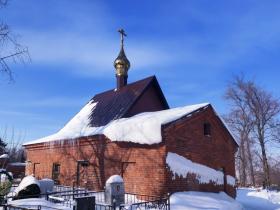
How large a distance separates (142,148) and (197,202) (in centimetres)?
318

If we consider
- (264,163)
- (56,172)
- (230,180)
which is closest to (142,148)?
(230,180)

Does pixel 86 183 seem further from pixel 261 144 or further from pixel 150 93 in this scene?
pixel 261 144

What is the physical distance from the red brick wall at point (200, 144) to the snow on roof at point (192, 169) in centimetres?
19

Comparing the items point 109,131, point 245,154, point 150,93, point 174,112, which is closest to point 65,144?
point 109,131

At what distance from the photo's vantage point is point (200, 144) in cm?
1592

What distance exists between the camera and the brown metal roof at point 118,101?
62.0ft

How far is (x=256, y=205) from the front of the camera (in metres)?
18.0

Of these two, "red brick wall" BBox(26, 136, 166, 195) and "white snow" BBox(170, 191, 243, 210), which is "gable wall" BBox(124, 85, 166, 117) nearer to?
"red brick wall" BBox(26, 136, 166, 195)

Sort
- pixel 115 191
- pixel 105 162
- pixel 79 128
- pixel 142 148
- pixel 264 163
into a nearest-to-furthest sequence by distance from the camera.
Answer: pixel 115 191, pixel 142 148, pixel 105 162, pixel 79 128, pixel 264 163

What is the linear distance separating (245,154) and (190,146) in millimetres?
23045

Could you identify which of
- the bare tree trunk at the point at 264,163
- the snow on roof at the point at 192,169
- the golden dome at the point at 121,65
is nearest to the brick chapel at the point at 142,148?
the snow on roof at the point at 192,169

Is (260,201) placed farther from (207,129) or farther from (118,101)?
A: (118,101)

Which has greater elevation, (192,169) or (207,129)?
(207,129)

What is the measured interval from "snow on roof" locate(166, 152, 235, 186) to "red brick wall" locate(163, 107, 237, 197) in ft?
0.62
